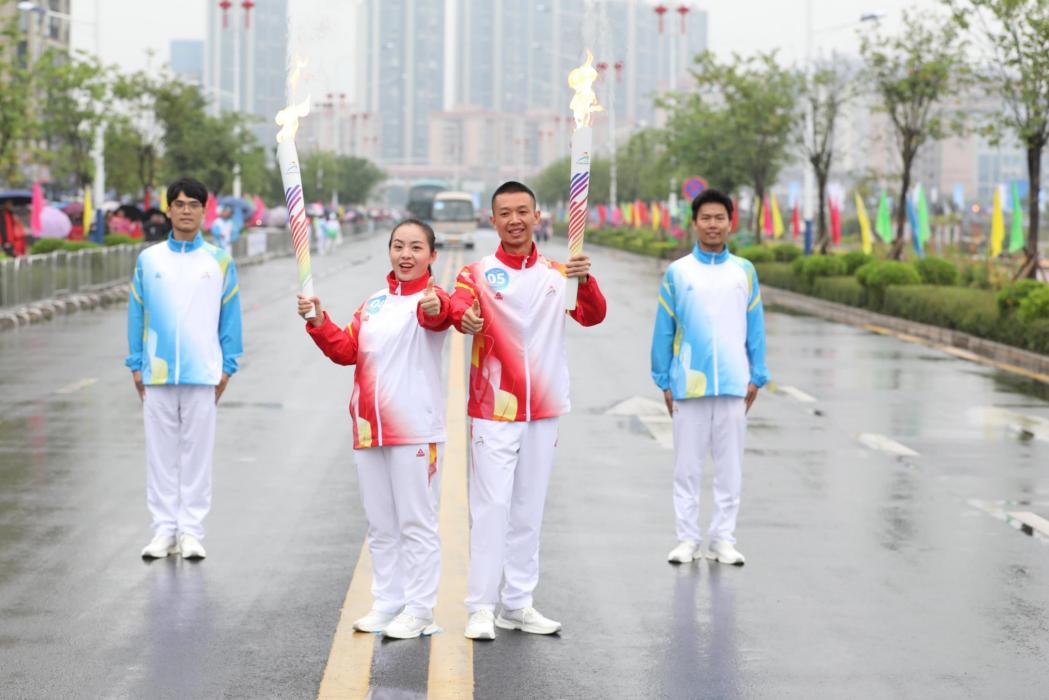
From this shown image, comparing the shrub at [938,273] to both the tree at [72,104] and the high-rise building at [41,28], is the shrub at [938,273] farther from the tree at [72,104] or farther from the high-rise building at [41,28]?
the high-rise building at [41,28]

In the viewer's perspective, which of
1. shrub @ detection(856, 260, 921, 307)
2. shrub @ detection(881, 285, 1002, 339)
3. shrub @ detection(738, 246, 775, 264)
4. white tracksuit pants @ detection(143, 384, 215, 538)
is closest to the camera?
white tracksuit pants @ detection(143, 384, 215, 538)

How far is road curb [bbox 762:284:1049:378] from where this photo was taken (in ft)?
67.6

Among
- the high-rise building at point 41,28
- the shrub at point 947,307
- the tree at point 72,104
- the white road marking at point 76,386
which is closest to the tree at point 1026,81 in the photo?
the shrub at point 947,307

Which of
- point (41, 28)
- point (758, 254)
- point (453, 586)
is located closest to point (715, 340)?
point (453, 586)

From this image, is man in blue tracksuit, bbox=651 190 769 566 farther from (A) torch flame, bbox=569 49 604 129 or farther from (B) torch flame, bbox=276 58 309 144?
(B) torch flame, bbox=276 58 309 144

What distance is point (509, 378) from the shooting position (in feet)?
21.4

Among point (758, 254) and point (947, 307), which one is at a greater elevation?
point (758, 254)

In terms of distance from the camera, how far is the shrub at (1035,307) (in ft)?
67.3

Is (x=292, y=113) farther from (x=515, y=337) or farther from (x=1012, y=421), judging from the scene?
(x=1012, y=421)

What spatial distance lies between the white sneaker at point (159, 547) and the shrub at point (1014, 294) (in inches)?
598

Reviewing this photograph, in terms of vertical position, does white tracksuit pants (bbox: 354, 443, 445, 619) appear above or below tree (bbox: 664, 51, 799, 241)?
below

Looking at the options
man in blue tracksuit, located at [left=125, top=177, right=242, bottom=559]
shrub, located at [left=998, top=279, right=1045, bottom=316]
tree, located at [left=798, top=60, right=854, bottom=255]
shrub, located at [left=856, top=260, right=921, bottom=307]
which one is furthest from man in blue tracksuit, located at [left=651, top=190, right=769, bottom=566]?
tree, located at [left=798, top=60, right=854, bottom=255]

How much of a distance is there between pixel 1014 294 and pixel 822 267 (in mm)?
12738

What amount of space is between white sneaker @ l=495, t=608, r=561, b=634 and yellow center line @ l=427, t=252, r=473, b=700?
0.59ft
